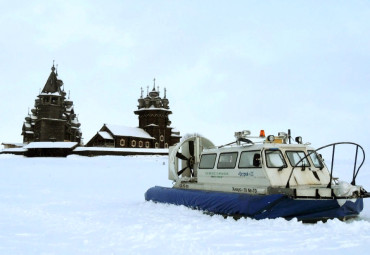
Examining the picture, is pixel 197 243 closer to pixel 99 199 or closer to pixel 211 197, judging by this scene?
pixel 211 197

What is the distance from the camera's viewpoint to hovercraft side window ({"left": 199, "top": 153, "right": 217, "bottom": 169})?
10705 millimetres

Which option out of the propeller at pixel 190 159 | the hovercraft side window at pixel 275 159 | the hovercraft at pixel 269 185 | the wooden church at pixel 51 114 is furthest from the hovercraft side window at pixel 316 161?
the wooden church at pixel 51 114

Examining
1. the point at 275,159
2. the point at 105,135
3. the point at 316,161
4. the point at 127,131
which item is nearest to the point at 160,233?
the point at 275,159

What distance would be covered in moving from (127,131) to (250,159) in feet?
164

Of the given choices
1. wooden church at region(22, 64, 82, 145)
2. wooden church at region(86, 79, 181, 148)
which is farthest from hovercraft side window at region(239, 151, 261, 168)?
wooden church at region(22, 64, 82, 145)

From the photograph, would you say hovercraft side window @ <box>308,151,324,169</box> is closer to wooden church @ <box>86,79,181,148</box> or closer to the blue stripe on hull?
the blue stripe on hull

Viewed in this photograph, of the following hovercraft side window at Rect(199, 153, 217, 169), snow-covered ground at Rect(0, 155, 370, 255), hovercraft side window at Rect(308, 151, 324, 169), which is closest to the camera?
snow-covered ground at Rect(0, 155, 370, 255)

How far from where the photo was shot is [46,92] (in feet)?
199

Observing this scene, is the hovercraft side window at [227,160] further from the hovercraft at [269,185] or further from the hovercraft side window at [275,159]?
the hovercraft side window at [275,159]

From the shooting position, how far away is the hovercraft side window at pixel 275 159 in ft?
29.5

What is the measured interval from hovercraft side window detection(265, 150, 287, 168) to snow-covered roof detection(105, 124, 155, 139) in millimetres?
48636

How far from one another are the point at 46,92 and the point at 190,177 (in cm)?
5378

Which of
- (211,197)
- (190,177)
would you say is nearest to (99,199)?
(190,177)

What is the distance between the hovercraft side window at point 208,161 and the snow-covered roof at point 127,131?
1821 inches
